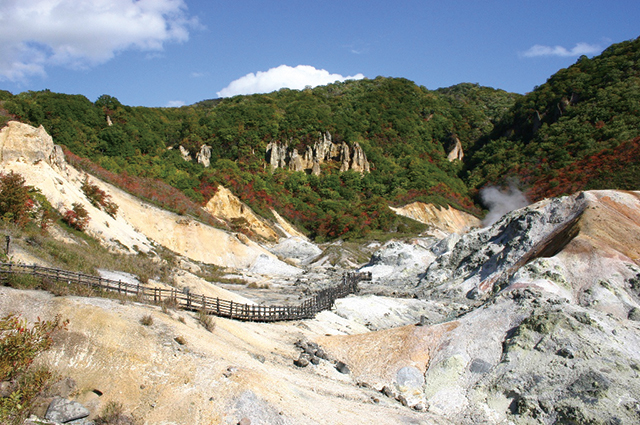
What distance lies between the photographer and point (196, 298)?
838 inches

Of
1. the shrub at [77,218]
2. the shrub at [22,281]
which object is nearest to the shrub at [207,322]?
the shrub at [22,281]

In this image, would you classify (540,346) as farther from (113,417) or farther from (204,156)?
(204,156)

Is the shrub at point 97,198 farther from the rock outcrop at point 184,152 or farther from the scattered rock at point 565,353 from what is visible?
the rock outcrop at point 184,152

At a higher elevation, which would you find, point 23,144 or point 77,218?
point 23,144

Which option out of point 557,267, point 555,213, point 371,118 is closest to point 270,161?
point 371,118

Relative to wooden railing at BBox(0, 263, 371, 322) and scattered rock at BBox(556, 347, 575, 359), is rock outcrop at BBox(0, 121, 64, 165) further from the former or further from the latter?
scattered rock at BBox(556, 347, 575, 359)

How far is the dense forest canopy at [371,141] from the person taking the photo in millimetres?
72375

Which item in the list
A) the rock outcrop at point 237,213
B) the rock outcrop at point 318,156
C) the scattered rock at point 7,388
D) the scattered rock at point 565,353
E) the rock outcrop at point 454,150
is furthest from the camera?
the rock outcrop at point 454,150

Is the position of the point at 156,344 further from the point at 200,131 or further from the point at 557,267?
the point at 200,131

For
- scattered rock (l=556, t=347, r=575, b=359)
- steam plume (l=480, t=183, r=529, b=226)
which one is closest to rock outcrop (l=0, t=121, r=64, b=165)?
scattered rock (l=556, t=347, r=575, b=359)

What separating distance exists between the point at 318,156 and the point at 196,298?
284 feet

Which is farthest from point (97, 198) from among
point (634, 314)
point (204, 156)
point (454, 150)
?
point (454, 150)

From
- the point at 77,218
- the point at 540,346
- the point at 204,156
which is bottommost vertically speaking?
the point at 540,346

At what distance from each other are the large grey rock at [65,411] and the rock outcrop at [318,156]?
9113 centimetres
